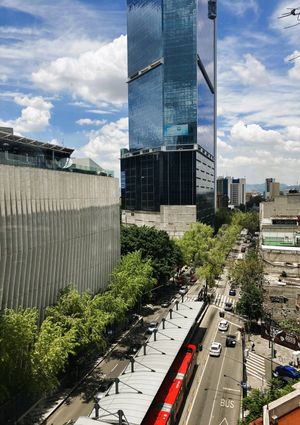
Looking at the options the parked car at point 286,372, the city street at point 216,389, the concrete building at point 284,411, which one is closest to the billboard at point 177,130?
the city street at point 216,389

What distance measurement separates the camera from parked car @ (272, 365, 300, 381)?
40.2 metres

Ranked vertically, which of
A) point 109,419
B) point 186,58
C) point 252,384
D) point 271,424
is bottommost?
point 252,384

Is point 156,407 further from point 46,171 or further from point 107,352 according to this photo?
point 46,171

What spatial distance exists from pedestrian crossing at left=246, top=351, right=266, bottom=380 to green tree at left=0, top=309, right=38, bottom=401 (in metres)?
27.8

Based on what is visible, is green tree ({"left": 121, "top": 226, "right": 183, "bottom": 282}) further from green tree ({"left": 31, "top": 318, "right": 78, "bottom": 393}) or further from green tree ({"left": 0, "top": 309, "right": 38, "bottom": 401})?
green tree ({"left": 0, "top": 309, "right": 38, "bottom": 401})

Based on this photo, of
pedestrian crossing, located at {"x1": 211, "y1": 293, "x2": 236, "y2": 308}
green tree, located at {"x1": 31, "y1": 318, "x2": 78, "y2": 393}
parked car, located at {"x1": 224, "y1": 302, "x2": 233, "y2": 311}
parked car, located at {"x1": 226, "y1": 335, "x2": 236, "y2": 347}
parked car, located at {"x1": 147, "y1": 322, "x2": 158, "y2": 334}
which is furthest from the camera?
pedestrian crossing, located at {"x1": 211, "y1": 293, "x2": 236, "y2": 308}

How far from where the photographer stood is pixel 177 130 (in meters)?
124

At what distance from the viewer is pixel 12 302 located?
32.5 metres

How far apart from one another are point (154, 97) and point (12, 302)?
113 metres

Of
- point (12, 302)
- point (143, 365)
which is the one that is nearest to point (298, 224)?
point (143, 365)

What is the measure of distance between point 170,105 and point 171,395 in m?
109

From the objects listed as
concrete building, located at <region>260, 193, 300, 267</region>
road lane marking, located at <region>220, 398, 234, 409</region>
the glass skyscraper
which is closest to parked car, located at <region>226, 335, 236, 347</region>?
road lane marking, located at <region>220, 398, 234, 409</region>

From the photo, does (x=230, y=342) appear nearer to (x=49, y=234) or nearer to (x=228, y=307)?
(x=228, y=307)

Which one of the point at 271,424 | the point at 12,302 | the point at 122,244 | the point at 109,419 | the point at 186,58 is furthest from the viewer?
the point at 186,58
